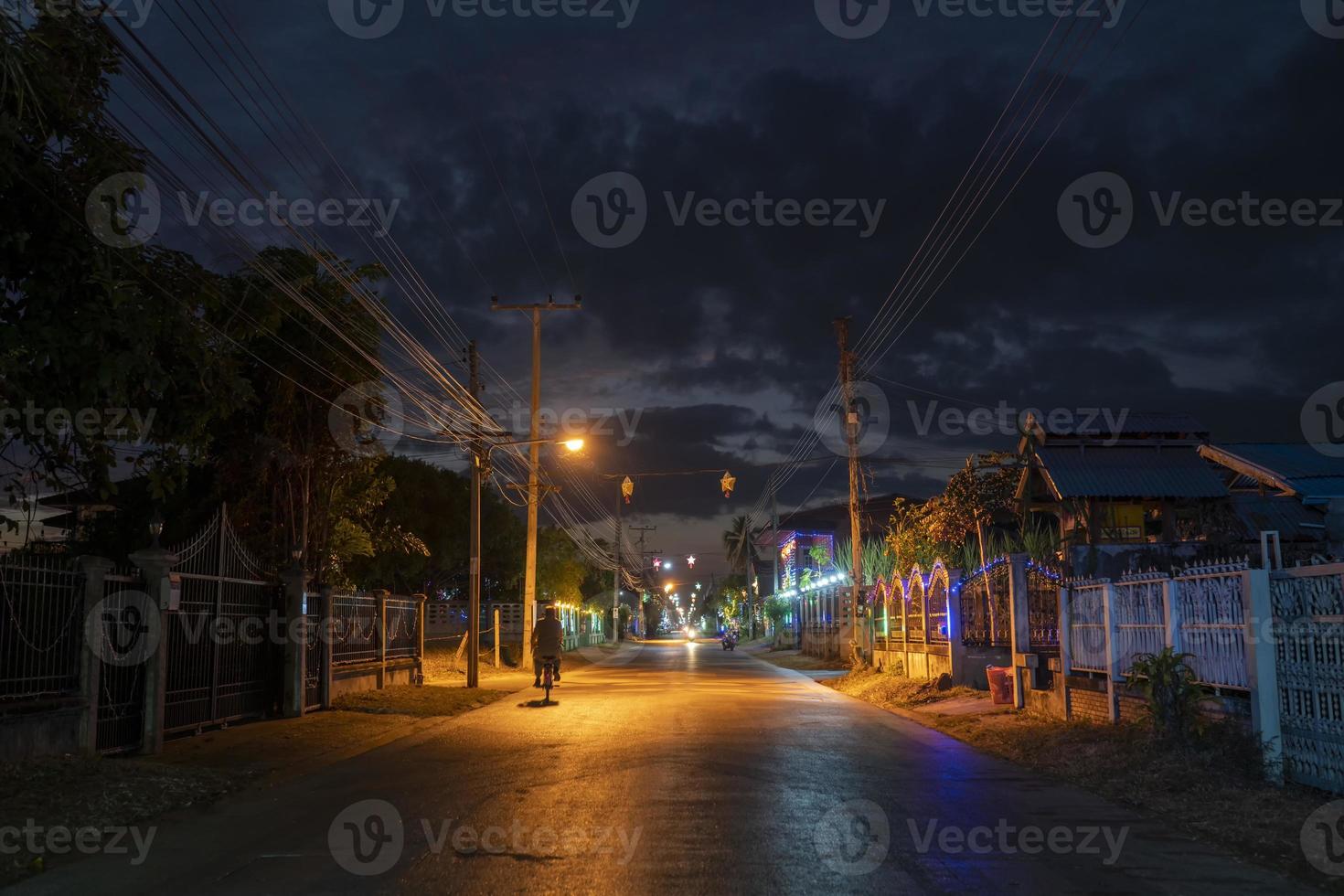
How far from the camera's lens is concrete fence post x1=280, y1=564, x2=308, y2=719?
17.4 metres

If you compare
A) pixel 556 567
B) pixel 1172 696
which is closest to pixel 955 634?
pixel 1172 696

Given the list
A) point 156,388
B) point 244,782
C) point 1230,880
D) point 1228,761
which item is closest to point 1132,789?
point 1228,761

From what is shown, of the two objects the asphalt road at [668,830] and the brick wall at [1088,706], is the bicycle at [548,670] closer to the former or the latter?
the asphalt road at [668,830]

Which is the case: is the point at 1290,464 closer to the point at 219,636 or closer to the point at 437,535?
the point at 219,636

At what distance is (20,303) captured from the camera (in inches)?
362

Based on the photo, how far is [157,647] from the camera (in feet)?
42.6

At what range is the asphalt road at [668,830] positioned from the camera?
21.6 ft

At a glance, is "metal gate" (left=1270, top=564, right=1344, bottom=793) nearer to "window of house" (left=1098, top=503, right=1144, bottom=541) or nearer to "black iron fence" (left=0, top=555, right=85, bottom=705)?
"black iron fence" (left=0, top=555, right=85, bottom=705)

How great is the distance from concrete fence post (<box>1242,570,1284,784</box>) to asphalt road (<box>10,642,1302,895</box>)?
166cm

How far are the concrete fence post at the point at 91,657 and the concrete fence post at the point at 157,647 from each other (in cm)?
86

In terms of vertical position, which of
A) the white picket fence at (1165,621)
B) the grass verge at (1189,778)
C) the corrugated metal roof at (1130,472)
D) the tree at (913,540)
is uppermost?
the corrugated metal roof at (1130,472)

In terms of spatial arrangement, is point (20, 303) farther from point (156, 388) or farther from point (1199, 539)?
point (1199, 539)

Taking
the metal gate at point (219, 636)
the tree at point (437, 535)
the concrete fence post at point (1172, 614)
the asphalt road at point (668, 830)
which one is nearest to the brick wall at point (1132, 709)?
the concrete fence post at point (1172, 614)

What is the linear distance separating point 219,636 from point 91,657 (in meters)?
3.81
